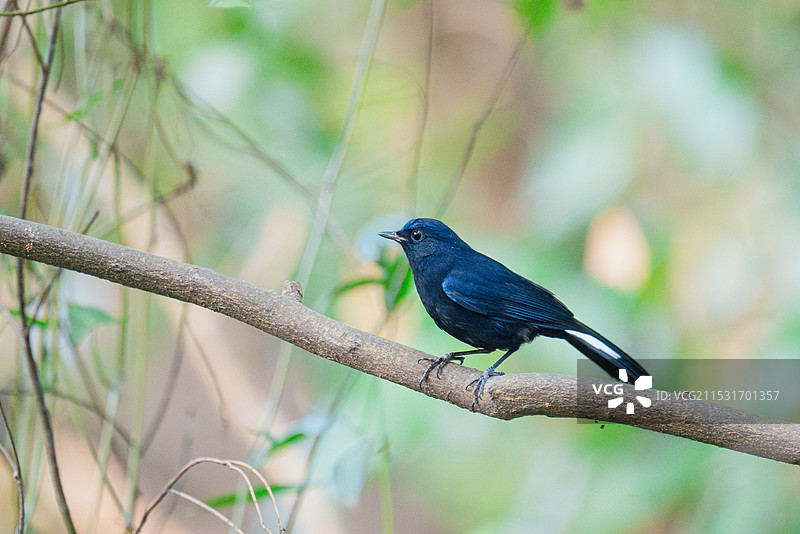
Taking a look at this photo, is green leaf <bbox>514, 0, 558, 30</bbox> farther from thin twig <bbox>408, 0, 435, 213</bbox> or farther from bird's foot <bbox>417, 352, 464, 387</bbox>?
bird's foot <bbox>417, 352, 464, 387</bbox>

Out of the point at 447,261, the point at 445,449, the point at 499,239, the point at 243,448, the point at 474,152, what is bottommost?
the point at 243,448

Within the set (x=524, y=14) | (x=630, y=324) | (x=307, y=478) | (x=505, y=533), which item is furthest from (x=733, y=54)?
(x=307, y=478)

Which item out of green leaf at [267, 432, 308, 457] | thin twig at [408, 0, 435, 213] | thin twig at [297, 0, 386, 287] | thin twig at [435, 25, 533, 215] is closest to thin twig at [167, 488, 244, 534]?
green leaf at [267, 432, 308, 457]

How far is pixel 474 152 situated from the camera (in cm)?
420

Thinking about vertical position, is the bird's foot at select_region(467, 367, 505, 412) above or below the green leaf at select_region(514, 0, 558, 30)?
below

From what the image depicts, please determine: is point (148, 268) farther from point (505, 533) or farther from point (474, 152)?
point (474, 152)

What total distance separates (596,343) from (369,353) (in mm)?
795

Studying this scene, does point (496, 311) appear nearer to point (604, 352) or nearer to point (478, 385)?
point (604, 352)

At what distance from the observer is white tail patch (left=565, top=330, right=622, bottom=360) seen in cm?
203

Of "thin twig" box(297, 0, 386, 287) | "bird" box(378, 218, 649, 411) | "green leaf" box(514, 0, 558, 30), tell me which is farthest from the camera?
"green leaf" box(514, 0, 558, 30)

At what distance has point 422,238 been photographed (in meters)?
2.48

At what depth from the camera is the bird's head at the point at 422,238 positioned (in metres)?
2.46

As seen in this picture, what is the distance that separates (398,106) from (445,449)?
76.0 inches

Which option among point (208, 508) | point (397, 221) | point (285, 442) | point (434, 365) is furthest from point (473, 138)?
point (208, 508)
